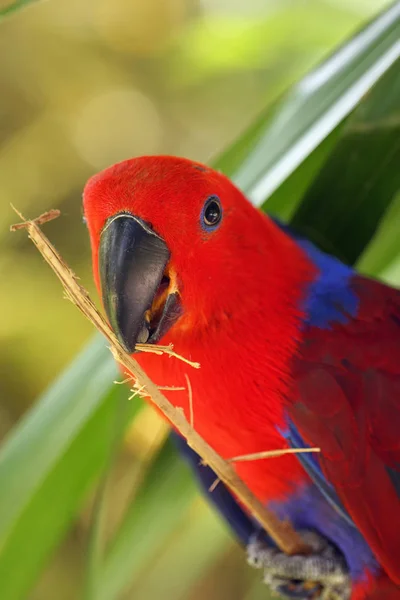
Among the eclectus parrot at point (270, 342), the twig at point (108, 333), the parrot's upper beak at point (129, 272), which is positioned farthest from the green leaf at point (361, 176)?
the twig at point (108, 333)

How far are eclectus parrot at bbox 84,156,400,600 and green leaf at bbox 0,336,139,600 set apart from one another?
82mm

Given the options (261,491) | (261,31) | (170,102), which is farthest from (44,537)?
(170,102)

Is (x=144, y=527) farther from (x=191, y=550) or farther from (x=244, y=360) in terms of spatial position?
(x=191, y=550)

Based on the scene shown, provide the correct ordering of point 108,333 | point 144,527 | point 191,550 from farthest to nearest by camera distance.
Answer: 1. point 191,550
2. point 144,527
3. point 108,333

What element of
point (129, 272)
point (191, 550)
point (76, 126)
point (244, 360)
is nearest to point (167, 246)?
point (129, 272)

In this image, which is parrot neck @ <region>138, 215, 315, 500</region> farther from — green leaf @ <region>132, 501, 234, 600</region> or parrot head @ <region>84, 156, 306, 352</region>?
green leaf @ <region>132, 501, 234, 600</region>

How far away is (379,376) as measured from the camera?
0.75m

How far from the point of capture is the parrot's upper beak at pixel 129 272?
23.1 inches

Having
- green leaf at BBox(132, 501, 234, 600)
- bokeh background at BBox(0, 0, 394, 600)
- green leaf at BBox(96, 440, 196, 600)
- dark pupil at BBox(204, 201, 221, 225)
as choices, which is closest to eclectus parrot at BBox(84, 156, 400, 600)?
dark pupil at BBox(204, 201, 221, 225)

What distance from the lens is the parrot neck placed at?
2.29 feet

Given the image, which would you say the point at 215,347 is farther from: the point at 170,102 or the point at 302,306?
the point at 170,102

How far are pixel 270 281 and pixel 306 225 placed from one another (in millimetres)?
129

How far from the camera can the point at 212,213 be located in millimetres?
680

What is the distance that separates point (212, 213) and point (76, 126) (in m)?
1.41
